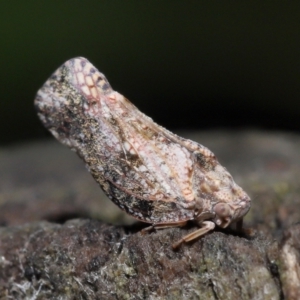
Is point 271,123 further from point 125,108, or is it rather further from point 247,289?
point 247,289

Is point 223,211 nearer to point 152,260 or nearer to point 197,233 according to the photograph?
point 197,233

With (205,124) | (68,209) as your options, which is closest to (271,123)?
(205,124)

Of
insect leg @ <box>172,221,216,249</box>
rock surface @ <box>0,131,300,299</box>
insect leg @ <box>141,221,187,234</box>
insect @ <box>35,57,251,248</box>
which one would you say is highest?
insect @ <box>35,57,251,248</box>

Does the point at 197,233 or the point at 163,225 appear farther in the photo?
the point at 163,225

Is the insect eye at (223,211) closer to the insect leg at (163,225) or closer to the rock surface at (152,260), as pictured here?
the rock surface at (152,260)

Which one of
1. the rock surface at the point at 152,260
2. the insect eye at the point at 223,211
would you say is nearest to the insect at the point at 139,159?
the insect eye at the point at 223,211

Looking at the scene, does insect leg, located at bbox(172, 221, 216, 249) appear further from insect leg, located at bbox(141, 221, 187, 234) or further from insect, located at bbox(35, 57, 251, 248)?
insect leg, located at bbox(141, 221, 187, 234)

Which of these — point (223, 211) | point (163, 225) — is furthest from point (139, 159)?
point (223, 211)

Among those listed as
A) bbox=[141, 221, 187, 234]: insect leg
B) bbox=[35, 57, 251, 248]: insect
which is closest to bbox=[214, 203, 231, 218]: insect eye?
bbox=[35, 57, 251, 248]: insect
